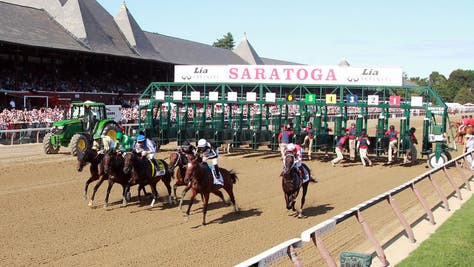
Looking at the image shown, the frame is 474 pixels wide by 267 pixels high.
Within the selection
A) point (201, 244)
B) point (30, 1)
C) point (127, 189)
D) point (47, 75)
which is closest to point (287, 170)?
point (201, 244)

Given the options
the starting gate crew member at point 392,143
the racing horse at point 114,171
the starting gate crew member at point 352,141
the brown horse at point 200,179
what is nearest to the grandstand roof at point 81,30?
the starting gate crew member at point 352,141

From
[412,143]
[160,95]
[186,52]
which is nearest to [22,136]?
[160,95]

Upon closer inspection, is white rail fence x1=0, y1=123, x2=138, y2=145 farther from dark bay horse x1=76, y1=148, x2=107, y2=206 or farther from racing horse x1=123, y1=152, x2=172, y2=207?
racing horse x1=123, y1=152, x2=172, y2=207

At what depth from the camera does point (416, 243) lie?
27.8ft

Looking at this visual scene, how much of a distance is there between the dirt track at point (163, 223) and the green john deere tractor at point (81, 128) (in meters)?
2.77

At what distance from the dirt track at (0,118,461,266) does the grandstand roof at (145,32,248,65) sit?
33.0 meters

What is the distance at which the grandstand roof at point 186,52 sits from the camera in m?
49.6

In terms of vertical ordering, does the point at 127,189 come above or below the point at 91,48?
below

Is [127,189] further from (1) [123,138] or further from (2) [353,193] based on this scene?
(2) [353,193]

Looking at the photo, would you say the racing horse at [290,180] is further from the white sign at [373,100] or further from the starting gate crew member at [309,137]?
the starting gate crew member at [309,137]

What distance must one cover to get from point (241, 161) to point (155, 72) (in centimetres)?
2935

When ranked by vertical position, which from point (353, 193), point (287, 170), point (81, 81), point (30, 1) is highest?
point (30, 1)

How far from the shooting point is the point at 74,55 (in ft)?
129

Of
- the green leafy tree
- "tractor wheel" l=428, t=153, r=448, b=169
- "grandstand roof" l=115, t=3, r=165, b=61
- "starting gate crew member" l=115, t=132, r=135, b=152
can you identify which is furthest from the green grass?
the green leafy tree
